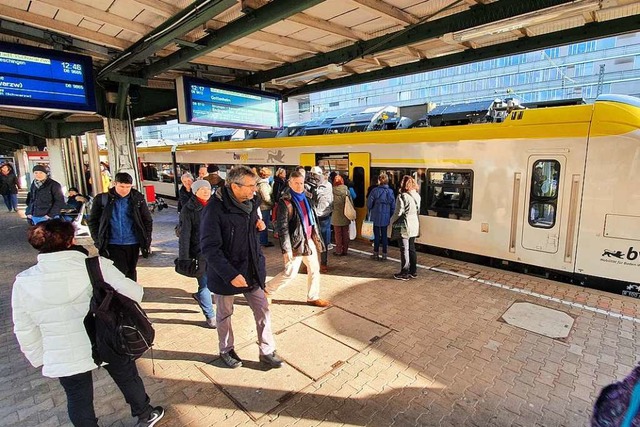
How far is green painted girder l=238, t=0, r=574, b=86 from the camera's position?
4.15 m

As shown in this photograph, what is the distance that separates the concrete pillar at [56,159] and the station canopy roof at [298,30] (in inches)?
364

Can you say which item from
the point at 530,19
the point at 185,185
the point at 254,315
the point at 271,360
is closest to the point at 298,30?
the point at 185,185

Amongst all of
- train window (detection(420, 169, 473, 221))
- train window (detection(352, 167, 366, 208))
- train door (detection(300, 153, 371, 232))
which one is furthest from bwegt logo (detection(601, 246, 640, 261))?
train window (detection(352, 167, 366, 208))

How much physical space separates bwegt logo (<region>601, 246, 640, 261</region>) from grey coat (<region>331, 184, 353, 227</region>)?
4.06 metres

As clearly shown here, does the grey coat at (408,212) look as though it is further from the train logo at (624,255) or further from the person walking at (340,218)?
the train logo at (624,255)

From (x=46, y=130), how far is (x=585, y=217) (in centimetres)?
1614

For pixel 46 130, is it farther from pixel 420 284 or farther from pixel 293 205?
pixel 420 284

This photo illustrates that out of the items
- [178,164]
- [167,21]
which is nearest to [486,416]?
[167,21]

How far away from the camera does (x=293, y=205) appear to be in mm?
4332

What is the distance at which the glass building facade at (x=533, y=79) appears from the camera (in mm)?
40688

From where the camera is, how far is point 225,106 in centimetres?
690

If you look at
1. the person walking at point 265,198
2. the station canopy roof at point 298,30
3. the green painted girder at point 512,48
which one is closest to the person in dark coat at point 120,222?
the station canopy roof at point 298,30

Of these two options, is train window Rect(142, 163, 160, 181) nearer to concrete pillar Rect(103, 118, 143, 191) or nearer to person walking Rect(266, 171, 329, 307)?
concrete pillar Rect(103, 118, 143, 191)

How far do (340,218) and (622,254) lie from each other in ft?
14.3
